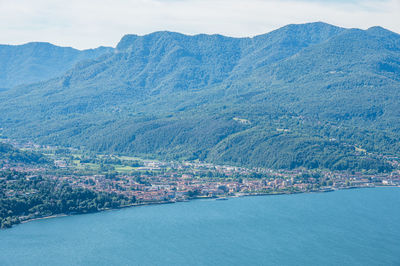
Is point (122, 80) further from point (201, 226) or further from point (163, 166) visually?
point (201, 226)

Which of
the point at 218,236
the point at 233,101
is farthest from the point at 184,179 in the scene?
the point at 233,101

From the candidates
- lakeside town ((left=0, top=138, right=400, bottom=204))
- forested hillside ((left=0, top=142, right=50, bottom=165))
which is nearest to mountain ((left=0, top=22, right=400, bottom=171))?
lakeside town ((left=0, top=138, right=400, bottom=204))

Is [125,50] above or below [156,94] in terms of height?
above

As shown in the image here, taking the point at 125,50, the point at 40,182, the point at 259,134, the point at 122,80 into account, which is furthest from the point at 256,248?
the point at 125,50

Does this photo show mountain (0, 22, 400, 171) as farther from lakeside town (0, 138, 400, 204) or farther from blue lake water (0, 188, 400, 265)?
blue lake water (0, 188, 400, 265)

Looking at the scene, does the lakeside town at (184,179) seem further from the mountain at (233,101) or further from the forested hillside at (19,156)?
the mountain at (233,101)

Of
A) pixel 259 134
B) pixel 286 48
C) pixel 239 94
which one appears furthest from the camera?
pixel 286 48

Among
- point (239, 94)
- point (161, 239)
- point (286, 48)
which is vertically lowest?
point (161, 239)

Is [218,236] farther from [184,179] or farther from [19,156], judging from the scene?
[19,156]
